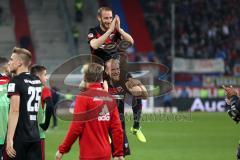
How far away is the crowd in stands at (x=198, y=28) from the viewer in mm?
42406

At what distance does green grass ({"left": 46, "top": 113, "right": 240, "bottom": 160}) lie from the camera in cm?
1798

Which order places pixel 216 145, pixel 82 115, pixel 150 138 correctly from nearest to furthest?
pixel 82 115 < pixel 216 145 < pixel 150 138

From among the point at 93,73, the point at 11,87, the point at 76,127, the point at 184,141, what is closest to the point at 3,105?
the point at 11,87

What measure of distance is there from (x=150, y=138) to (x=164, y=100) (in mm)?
14539

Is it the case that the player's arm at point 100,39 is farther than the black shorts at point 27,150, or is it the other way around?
the player's arm at point 100,39

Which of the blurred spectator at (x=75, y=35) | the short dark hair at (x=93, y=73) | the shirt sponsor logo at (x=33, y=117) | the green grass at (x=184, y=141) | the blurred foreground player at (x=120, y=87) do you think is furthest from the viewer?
the blurred spectator at (x=75, y=35)

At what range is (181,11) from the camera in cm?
4550

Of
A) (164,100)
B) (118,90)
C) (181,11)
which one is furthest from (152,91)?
(181,11)

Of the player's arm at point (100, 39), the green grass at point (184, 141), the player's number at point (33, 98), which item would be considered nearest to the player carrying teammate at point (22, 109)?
the player's number at point (33, 98)

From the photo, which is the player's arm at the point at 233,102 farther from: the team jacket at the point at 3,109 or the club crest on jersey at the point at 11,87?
the club crest on jersey at the point at 11,87

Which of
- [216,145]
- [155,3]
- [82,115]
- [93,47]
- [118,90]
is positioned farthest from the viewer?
[155,3]

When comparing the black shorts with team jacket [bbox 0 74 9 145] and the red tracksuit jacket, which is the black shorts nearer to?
the red tracksuit jacket

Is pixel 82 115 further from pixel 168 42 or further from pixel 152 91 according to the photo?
pixel 168 42

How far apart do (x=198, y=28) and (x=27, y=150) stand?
3587 cm
